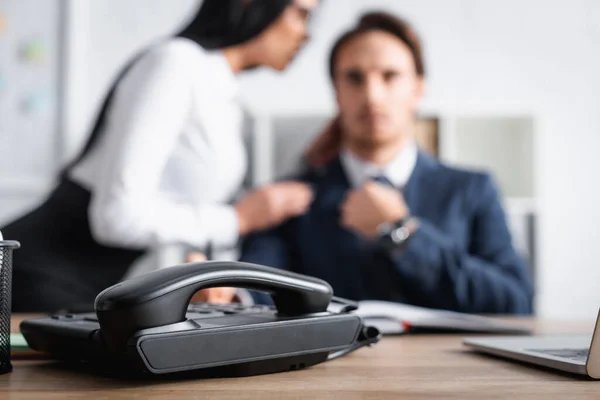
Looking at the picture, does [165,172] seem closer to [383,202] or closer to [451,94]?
[383,202]

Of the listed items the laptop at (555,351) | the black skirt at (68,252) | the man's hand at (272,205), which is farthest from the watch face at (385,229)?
the laptop at (555,351)

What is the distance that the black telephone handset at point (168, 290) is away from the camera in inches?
17.1

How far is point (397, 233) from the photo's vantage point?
213 centimetres

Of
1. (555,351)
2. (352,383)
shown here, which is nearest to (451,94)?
(555,351)

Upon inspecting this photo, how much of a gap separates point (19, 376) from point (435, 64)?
2.15 m

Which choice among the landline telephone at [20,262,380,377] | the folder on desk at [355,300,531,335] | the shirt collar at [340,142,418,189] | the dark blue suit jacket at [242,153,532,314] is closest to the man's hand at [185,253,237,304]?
the folder on desk at [355,300,531,335]

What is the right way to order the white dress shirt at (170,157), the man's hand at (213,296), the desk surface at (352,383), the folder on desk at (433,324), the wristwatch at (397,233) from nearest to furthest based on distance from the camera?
the desk surface at (352,383)
the folder on desk at (433,324)
the man's hand at (213,296)
the wristwatch at (397,233)
the white dress shirt at (170,157)

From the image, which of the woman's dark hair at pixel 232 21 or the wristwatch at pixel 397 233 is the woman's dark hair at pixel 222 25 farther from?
the wristwatch at pixel 397 233

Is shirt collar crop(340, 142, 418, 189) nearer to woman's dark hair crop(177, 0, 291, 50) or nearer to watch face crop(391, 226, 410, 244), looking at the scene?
watch face crop(391, 226, 410, 244)

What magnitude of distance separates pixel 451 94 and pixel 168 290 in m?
2.13

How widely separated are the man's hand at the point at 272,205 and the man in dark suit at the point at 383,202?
3 cm

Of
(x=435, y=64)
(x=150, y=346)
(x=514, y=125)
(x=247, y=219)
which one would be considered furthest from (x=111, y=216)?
(x=150, y=346)

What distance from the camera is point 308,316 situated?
522 millimetres

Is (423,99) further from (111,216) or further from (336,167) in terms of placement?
(111,216)
